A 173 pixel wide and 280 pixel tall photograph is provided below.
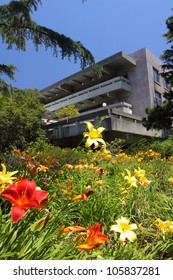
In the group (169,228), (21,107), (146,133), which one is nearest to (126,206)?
(169,228)

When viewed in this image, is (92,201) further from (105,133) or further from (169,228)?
(105,133)

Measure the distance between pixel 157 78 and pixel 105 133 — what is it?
16341mm

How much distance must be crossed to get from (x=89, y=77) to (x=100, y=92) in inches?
151

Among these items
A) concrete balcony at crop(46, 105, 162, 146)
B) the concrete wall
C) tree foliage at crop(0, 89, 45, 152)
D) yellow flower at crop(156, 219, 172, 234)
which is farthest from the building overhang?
yellow flower at crop(156, 219, 172, 234)

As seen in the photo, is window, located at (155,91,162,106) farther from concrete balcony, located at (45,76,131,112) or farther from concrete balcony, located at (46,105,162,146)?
concrete balcony, located at (46,105,162,146)

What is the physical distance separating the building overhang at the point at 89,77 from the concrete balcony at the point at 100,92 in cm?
143

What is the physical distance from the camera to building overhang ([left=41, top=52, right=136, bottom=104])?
28672mm

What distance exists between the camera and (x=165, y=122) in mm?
15695

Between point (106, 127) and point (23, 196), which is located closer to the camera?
point (23, 196)

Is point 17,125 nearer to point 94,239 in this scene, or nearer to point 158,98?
point 94,239

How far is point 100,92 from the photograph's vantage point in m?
31.0

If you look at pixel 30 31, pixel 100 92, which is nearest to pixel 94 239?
pixel 30 31

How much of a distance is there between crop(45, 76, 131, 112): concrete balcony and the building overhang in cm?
143

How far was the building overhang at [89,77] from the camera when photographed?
28672 mm
